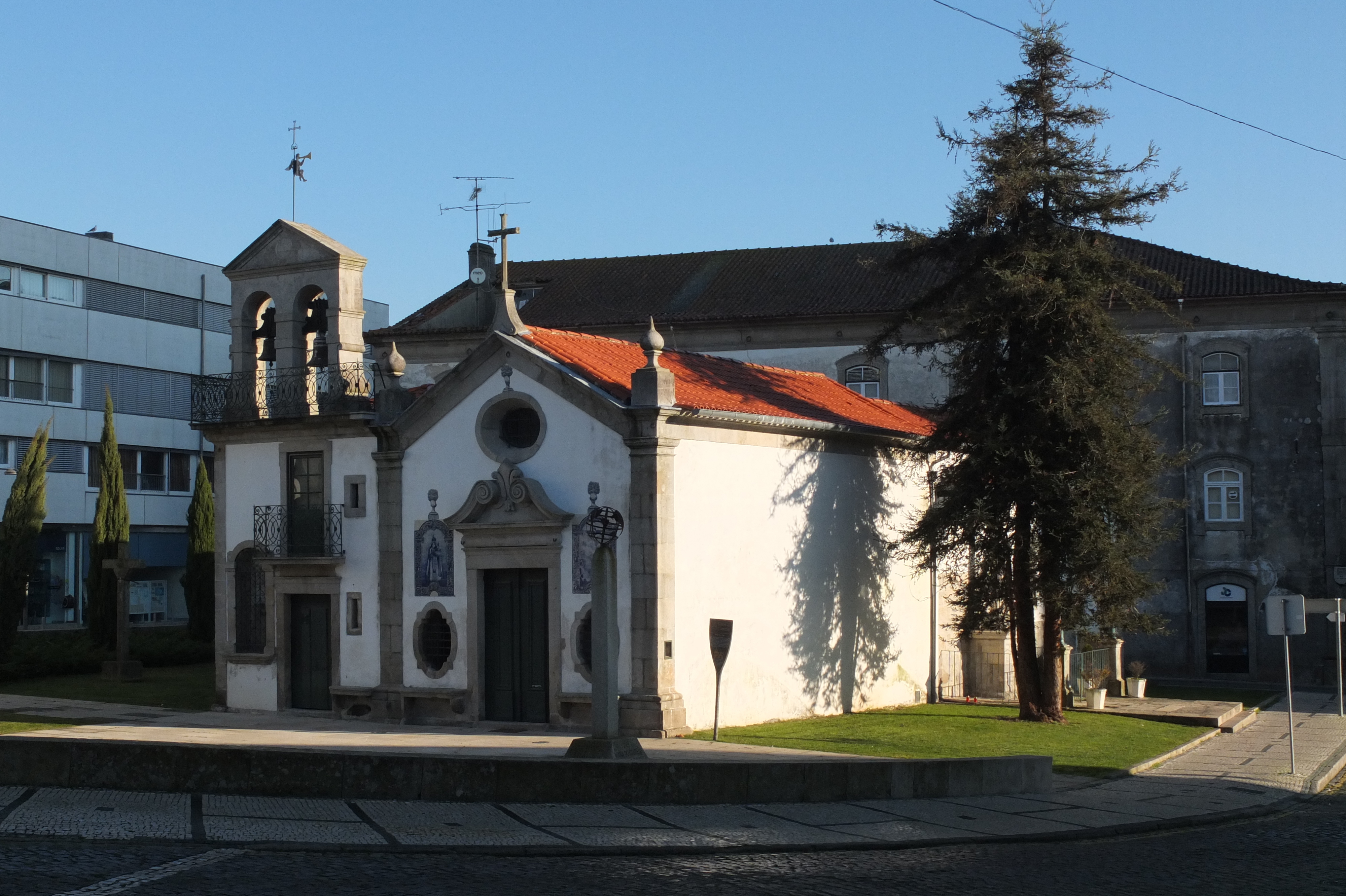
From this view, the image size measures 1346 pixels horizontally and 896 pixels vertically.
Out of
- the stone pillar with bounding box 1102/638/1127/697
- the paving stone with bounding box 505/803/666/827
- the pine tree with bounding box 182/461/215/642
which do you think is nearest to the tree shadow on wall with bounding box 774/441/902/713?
the stone pillar with bounding box 1102/638/1127/697

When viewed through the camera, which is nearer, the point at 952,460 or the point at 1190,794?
the point at 1190,794

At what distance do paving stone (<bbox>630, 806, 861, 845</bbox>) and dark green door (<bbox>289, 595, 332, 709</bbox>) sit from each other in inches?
457

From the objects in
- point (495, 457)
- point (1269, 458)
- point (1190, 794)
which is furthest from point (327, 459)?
point (1269, 458)

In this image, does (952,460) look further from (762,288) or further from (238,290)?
(762,288)

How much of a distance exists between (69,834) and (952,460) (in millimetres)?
18525

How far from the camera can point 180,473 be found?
52656mm

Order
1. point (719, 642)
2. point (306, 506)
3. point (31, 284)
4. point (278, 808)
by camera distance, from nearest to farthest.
A: point (278, 808), point (719, 642), point (306, 506), point (31, 284)

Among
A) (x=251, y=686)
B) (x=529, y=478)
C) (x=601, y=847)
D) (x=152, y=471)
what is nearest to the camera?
(x=601, y=847)

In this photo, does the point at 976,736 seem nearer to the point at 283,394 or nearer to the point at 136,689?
the point at 283,394

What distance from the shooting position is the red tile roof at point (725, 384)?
22.5 metres

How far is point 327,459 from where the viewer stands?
2470 cm

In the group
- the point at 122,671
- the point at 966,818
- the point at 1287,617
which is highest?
the point at 1287,617

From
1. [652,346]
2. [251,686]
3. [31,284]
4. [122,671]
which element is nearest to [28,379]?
[31,284]

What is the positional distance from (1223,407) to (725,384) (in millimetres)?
19968
